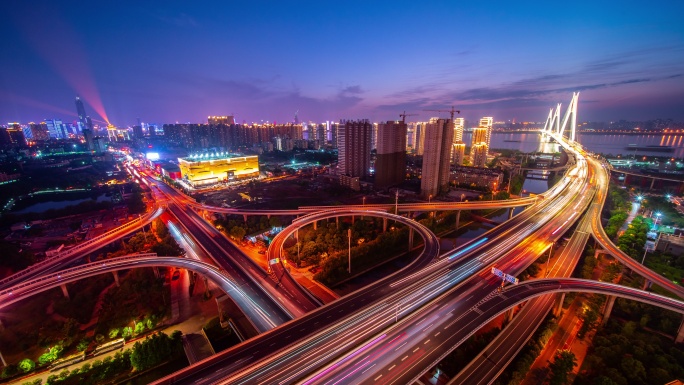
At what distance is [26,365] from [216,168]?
77.8 metres

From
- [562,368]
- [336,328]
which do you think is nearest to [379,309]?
[336,328]

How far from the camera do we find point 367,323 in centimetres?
2380

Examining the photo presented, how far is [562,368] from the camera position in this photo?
22656mm

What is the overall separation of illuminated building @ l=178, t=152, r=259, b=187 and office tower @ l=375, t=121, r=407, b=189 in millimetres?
50639

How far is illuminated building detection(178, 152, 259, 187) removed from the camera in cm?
9212

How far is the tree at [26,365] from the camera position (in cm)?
2411

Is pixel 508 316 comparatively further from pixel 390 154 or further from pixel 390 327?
pixel 390 154

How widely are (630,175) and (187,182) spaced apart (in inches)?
5778

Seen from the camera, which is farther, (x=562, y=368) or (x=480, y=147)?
(x=480, y=147)

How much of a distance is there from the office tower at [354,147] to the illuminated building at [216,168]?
36.4m

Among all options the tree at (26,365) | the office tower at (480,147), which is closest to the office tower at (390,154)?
the office tower at (480,147)

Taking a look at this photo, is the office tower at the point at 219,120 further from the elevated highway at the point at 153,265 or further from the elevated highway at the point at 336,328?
the elevated highway at the point at 336,328

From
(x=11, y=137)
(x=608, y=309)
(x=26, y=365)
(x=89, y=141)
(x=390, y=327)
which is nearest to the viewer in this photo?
(x=390, y=327)

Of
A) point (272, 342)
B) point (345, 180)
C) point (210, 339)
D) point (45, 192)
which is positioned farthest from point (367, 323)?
point (45, 192)
